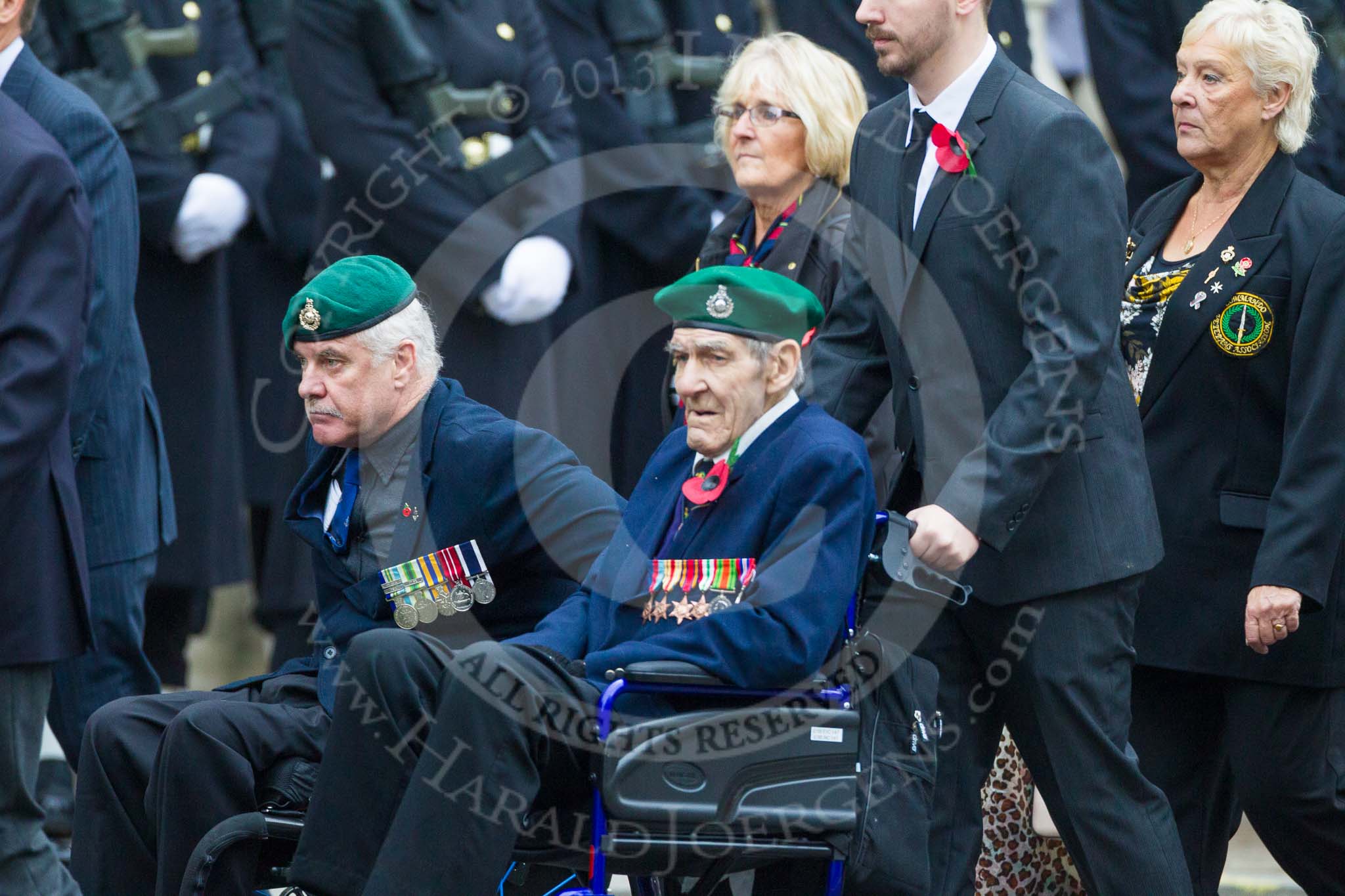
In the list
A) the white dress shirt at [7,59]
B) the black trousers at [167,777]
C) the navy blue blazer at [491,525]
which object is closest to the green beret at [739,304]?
the navy blue blazer at [491,525]

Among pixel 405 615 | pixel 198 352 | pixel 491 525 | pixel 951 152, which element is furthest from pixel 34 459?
pixel 198 352

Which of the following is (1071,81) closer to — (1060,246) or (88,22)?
(88,22)

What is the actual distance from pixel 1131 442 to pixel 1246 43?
88cm

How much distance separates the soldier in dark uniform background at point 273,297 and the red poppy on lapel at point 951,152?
266cm

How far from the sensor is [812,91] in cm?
482

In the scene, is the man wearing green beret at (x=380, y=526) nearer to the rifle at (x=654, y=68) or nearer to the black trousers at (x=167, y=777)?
the black trousers at (x=167, y=777)

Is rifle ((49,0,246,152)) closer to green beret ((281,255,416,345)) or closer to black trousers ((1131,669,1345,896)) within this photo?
green beret ((281,255,416,345))

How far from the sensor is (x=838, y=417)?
4023 mm

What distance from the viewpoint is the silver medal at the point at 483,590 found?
386 centimetres

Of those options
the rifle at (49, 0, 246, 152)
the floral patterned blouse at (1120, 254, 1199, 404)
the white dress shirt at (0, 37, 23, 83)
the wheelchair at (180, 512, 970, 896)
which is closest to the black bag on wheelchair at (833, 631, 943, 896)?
the wheelchair at (180, 512, 970, 896)

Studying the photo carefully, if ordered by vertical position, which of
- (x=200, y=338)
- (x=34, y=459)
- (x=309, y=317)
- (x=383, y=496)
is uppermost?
(x=309, y=317)

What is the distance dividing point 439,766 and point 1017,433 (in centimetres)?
108

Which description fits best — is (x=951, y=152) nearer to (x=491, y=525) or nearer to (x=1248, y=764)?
(x=491, y=525)

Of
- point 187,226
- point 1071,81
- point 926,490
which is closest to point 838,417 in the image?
point 926,490
